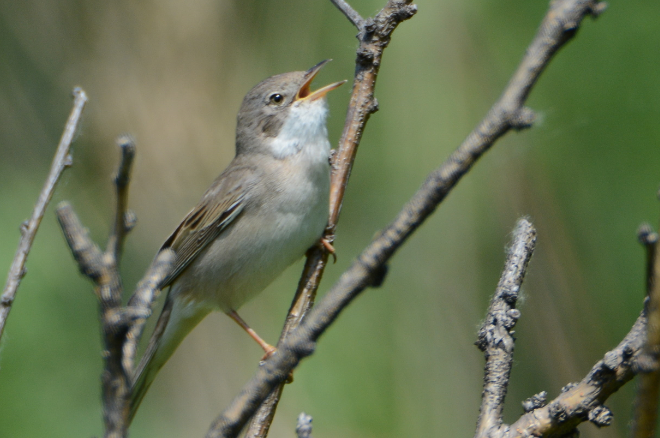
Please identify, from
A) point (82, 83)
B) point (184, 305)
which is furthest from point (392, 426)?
point (82, 83)

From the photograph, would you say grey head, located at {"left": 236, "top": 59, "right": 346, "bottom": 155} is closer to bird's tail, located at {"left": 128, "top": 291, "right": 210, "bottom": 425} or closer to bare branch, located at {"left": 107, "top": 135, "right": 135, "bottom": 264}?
bird's tail, located at {"left": 128, "top": 291, "right": 210, "bottom": 425}

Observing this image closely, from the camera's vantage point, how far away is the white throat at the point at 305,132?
130 inches

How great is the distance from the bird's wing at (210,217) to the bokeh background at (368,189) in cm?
128

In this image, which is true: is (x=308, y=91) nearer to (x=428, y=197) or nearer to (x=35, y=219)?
(x=35, y=219)

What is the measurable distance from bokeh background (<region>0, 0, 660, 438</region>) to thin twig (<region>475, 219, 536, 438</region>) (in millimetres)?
2189

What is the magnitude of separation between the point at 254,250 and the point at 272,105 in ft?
2.91

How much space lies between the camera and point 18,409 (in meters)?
3.57

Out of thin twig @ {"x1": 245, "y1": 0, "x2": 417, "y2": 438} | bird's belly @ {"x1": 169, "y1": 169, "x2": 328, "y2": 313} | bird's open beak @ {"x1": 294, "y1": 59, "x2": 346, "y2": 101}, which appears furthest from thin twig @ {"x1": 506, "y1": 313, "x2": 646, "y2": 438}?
bird's open beak @ {"x1": 294, "y1": 59, "x2": 346, "y2": 101}

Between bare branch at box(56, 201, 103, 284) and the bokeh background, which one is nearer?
bare branch at box(56, 201, 103, 284)

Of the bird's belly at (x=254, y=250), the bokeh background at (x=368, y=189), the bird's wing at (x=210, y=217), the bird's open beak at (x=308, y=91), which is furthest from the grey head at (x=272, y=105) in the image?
the bokeh background at (x=368, y=189)

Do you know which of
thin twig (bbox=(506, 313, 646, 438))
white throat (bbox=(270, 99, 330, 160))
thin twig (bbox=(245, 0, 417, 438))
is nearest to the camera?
thin twig (bbox=(506, 313, 646, 438))

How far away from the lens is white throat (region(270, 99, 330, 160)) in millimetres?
3291

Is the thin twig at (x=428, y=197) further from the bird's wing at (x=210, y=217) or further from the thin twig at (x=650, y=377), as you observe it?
the bird's wing at (x=210, y=217)

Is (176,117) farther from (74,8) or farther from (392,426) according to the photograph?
(392,426)
